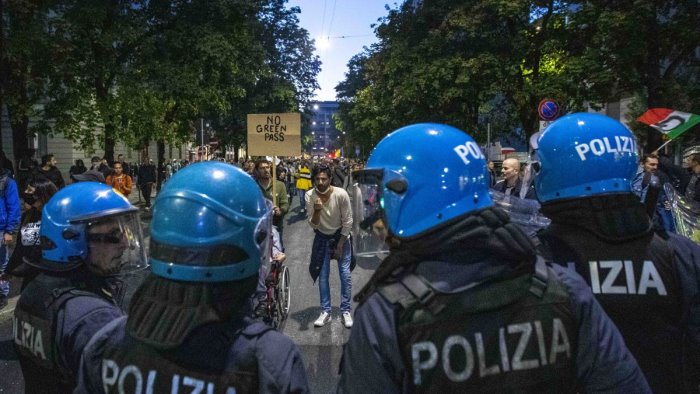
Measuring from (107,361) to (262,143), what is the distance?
7380 millimetres

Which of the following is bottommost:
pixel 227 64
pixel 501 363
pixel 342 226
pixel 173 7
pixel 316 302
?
pixel 316 302

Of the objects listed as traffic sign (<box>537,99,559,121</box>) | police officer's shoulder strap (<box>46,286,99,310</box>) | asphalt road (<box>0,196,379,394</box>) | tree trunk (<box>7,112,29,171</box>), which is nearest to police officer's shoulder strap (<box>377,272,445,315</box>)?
police officer's shoulder strap (<box>46,286,99,310</box>)

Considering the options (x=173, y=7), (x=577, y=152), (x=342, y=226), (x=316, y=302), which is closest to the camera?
(x=577, y=152)

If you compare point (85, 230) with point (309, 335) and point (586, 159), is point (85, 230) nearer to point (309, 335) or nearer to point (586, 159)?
point (586, 159)

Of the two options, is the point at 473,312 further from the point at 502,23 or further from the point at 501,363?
the point at 502,23

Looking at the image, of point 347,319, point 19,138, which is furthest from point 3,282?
point 19,138

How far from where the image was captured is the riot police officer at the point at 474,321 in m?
1.33

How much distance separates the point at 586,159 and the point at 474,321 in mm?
1145

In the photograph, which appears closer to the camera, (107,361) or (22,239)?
(107,361)

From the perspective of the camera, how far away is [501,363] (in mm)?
1357

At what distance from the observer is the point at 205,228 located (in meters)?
1.53

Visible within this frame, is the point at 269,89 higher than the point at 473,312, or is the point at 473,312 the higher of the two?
the point at 269,89

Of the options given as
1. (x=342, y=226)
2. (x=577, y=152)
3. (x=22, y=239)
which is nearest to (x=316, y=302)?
(x=342, y=226)

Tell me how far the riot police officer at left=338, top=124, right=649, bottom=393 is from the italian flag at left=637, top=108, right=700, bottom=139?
7959 mm
